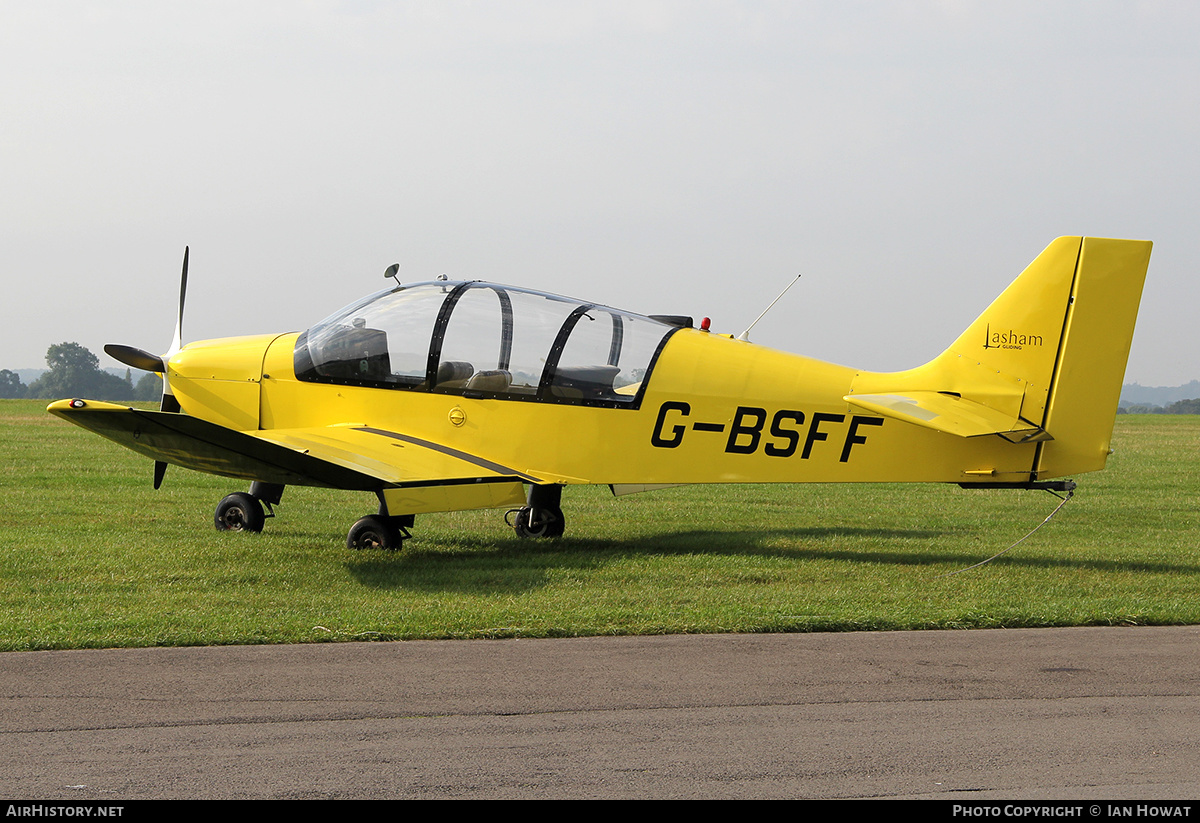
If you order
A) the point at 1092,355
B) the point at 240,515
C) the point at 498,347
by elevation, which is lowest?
the point at 240,515

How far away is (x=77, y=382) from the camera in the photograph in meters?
53.8

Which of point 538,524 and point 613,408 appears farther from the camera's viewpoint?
point 538,524

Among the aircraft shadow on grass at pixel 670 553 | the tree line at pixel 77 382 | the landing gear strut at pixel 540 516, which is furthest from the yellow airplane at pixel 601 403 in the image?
the tree line at pixel 77 382

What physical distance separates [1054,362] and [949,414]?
0.98 meters

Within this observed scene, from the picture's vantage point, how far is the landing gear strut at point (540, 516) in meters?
11.1

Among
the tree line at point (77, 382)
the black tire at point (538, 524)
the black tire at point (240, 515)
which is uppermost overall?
the black tire at point (538, 524)

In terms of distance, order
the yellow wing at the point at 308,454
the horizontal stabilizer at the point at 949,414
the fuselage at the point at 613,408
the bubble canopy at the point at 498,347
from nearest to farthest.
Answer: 1. the yellow wing at the point at 308,454
2. the horizontal stabilizer at the point at 949,414
3. the fuselage at the point at 613,408
4. the bubble canopy at the point at 498,347

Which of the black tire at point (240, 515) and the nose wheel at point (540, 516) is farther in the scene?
the nose wheel at point (540, 516)

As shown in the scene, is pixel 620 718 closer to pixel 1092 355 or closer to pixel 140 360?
pixel 1092 355

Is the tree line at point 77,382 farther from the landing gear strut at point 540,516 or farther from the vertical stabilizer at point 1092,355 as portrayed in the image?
the vertical stabilizer at point 1092,355

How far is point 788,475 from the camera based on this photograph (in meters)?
9.29

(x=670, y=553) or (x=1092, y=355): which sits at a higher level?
(x=1092, y=355)

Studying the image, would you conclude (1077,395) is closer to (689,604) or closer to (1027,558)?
(1027,558)

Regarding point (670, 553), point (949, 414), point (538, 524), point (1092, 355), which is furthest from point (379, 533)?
point (1092, 355)
